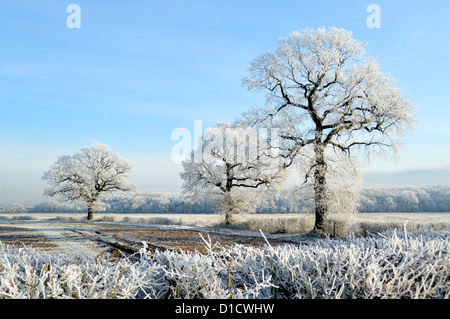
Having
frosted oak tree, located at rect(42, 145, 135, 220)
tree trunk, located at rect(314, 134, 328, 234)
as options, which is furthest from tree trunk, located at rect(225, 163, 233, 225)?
frosted oak tree, located at rect(42, 145, 135, 220)

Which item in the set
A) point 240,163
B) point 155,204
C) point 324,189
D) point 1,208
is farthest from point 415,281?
point 1,208

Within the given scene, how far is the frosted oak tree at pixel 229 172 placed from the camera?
2814 centimetres

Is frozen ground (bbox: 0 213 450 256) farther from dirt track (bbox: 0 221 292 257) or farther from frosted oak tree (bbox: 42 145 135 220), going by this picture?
frosted oak tree (bbox: 42 145 135 220)

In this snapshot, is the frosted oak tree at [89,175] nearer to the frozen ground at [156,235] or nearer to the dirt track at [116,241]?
the frozen ground at [156,235]

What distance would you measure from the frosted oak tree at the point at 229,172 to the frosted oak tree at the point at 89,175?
17.2 meters

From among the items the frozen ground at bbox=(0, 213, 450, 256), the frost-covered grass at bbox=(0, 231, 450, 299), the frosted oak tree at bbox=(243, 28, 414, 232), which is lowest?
the frozen ground at bbox=(0, 213, 450, 256)

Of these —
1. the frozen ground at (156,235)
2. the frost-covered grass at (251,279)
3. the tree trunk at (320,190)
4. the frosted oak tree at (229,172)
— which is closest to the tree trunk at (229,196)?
the frosted oak tree at (229,172)

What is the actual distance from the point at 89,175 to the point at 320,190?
34.5 meters

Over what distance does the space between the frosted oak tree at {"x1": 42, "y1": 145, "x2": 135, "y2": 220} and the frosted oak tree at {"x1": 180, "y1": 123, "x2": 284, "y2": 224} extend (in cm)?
1717

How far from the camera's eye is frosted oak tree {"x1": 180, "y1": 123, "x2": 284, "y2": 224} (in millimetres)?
28141

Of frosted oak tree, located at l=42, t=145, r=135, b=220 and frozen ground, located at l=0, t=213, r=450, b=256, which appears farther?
frosted oak tree, located at l=42, t=145, r=135, b=220

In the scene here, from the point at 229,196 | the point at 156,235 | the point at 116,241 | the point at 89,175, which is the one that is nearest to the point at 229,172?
the point at 229,196
